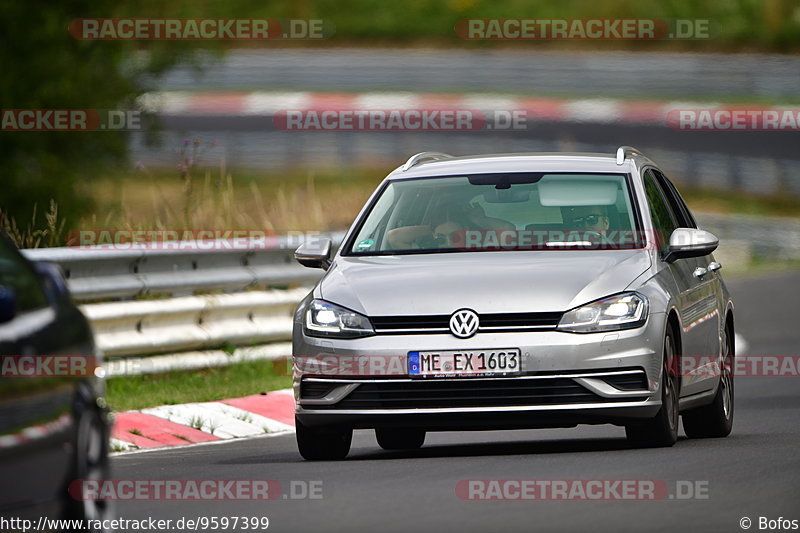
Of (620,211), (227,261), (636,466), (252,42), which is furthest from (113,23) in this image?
(252,42)

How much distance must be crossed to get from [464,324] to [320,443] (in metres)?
1.18

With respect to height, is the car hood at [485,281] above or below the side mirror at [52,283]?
below

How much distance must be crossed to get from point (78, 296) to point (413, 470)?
4543 millimetres

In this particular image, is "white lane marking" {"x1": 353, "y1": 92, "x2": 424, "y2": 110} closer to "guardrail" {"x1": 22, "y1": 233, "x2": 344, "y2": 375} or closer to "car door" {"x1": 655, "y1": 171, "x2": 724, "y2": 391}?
"guardrail" {"x1": 22, "y1": 233, "x2": 344, "y2": 375}

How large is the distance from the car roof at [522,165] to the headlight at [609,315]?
1416mm

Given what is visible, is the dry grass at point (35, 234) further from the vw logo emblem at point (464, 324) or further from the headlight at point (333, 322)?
the vw logo emblem at point (464, 324)

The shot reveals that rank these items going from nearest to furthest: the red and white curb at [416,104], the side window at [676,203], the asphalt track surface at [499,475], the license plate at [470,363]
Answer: the asphalt track surface at [499,475] < the license plate at [470,363] < the side window at [676,203] < the red and white curb at [416,104]

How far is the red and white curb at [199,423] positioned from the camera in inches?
477

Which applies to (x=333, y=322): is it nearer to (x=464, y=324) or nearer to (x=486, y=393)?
(x=464, y=324)

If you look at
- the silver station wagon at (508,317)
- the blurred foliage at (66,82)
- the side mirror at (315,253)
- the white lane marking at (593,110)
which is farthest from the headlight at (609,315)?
the white lane marking at (593,110)

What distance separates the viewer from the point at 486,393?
33.0 ft

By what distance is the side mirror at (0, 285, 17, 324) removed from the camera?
21.2 ft

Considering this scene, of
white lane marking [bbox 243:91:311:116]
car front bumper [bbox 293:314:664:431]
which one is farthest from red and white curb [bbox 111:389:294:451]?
white lane marking [bbox 243:91:311:116]

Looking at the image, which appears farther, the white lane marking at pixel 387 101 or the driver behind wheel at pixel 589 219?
the white lane marking at pixel 387 101
